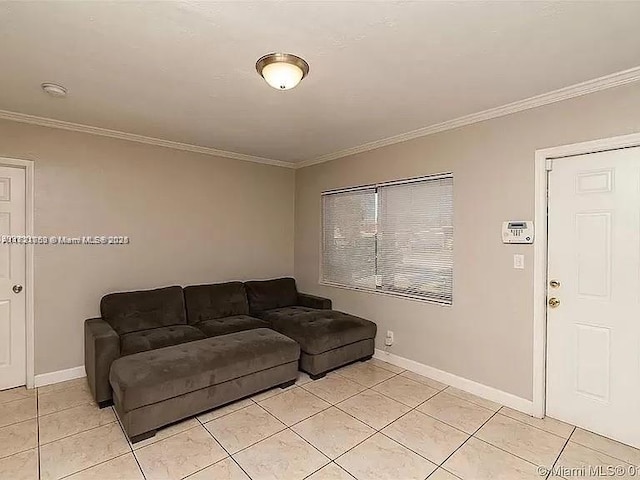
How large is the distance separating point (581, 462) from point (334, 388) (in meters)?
1.84

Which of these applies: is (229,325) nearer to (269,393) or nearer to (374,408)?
(269,393)

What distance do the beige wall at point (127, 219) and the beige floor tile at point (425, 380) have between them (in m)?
2.29

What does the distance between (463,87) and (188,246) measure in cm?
328

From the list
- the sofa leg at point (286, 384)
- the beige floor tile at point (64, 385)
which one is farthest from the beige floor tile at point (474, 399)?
the beige floor tile at point (64, 385)

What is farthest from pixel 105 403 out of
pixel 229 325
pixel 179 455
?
pixel 229 325

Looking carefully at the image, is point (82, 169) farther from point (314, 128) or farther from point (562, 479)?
point (562, 479)

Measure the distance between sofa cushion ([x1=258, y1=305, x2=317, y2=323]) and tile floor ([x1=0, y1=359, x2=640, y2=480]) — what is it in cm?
Result: 99

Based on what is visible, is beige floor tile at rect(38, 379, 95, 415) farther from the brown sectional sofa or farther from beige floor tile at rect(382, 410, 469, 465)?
beige floor tile at rect(382, 410, 469, 465)

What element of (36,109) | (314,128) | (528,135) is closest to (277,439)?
(314,128)

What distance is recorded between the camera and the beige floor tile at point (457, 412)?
104 inches

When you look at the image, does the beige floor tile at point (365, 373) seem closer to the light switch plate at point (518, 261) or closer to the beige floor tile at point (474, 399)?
the beige floor tile at point (474, 399)

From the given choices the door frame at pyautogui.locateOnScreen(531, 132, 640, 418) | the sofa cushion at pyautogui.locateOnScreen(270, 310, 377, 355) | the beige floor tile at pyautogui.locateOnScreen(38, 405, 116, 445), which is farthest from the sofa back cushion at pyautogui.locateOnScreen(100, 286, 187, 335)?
the door frame at pyautogui.locateOnScreen(531, 132, 640, 418)

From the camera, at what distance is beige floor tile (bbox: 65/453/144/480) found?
203 cm

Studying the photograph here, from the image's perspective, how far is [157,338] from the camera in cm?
319
